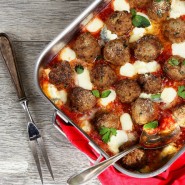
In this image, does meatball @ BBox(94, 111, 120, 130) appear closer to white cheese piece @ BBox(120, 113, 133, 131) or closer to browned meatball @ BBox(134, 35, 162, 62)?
white cheese piece @ BBox(120, 113, 133, 131)

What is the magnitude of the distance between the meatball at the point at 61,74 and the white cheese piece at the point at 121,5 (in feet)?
1.48

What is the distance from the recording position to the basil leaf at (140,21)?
110 inches

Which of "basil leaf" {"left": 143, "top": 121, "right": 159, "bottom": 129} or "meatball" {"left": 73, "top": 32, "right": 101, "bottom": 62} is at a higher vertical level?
"meatball" {"left": 73, "top": 32, "right": 101, "bottom": 62}

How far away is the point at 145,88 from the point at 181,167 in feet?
1.75

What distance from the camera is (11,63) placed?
9.78ft

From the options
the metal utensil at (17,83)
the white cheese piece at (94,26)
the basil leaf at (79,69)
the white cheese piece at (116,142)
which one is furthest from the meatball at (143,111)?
the metal utensil at (17,83)

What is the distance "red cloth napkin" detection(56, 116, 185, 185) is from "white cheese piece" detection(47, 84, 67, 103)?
0.17m

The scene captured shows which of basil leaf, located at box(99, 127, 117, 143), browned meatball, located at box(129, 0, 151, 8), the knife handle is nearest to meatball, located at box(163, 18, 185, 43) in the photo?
browned meatball, located at box(129, 0, 151, 8)

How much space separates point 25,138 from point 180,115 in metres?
1.01

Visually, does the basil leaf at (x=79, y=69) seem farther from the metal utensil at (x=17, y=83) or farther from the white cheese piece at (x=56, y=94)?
the metal utensil at (x=17, y=83)

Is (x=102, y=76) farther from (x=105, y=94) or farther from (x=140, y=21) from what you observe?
(x=140, y=21)

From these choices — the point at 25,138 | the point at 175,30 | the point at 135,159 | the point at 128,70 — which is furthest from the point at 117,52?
the point at 25,138

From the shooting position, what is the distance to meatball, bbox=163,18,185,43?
272 cm

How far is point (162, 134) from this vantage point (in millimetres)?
2727
